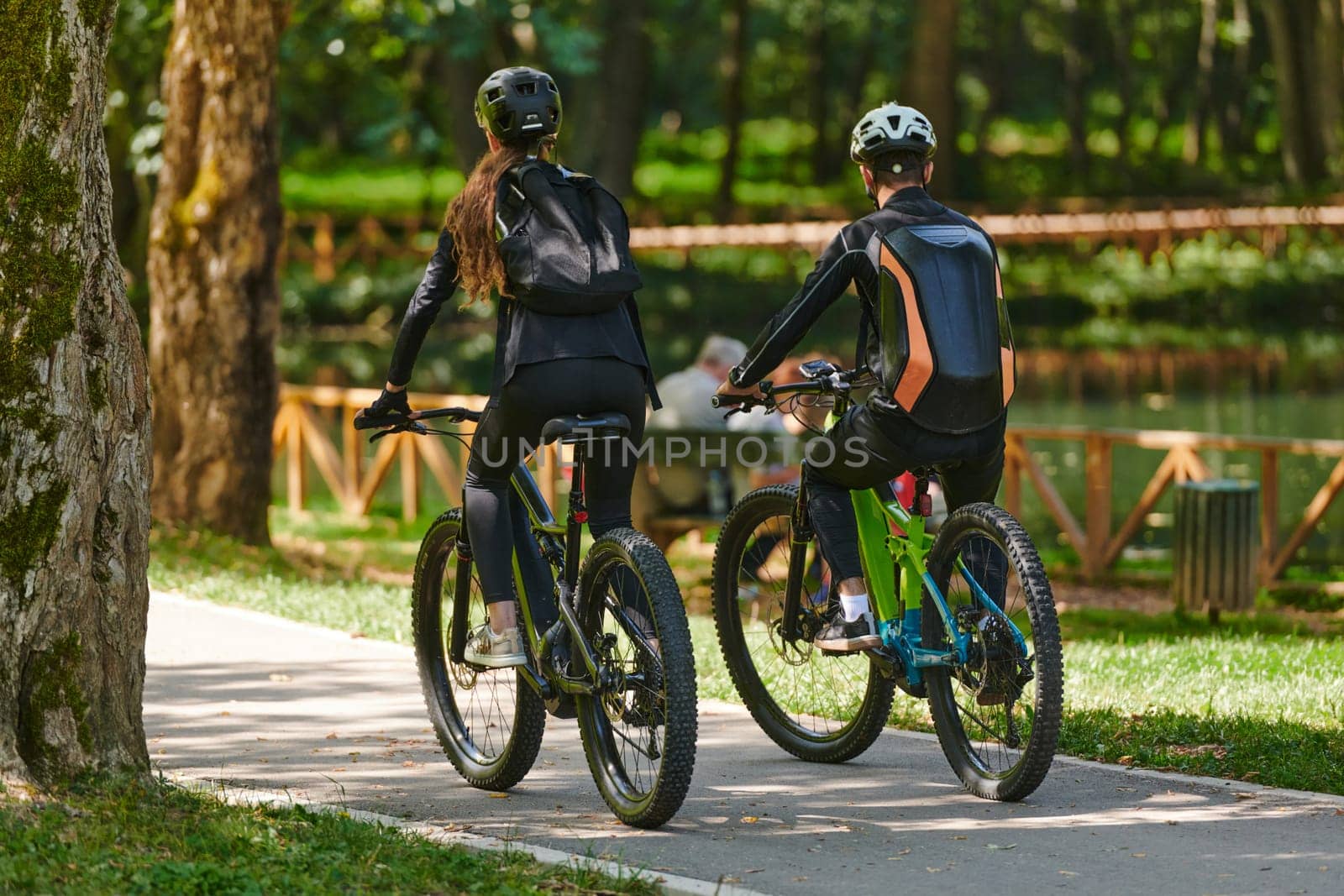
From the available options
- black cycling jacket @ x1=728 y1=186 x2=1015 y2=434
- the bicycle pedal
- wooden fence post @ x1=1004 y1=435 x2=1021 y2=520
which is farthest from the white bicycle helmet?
wooden fence post @ x1=1004 y1=435 x2=1021 y2=520

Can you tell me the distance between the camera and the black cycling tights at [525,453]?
18.2ft

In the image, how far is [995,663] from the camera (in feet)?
18.5

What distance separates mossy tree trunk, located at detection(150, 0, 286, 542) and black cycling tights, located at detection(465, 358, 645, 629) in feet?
22.6

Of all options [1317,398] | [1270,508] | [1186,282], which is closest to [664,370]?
[1317,398]

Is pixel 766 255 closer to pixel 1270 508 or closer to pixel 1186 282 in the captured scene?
pixel 1186 282

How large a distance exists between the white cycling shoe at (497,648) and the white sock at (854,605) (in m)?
1.00

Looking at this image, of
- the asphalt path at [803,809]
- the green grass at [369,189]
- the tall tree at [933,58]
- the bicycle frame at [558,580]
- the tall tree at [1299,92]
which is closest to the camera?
the asphalt path at [803,809]

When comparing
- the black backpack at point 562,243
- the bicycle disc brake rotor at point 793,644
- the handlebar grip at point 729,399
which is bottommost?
the bicycle disc brake rotor at point 793,644

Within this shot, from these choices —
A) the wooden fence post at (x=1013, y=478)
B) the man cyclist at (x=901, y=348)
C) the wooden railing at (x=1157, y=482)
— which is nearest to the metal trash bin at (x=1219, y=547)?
the wooden railing at (x=1157, y=482)

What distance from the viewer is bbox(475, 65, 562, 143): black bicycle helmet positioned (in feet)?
18.6

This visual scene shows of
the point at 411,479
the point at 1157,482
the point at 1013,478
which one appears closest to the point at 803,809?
the point at 1157,482

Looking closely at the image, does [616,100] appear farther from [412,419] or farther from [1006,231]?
[412,419]

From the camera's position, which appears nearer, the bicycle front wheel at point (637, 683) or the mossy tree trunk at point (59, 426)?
the bicycle front wheel at point (637, 683)

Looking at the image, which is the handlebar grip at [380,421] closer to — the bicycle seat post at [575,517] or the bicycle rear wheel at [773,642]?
the bicycle seat post at [575,517]
